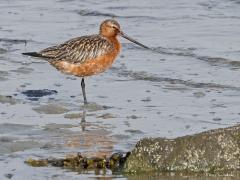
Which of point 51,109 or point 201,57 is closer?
point 51,109

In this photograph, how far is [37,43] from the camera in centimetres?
1335

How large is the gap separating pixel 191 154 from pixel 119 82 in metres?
4.13

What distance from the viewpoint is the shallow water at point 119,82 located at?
8352 millimetres

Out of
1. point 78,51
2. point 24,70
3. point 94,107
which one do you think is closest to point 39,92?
point 78,51

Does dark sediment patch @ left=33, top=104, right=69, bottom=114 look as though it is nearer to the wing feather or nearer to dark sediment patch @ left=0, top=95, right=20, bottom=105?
dark sediment patch @ left=0, top=95, right=20, bottom=105

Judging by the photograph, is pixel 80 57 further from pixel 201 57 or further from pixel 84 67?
pixel 201 57

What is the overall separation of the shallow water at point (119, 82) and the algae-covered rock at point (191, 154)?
0.17m

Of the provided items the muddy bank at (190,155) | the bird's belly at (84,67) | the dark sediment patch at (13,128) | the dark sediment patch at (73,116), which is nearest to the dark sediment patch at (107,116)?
the dark sediment patch at (73,116)

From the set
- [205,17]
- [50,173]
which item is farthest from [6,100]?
[205,17]

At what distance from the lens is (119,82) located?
36.5 feet

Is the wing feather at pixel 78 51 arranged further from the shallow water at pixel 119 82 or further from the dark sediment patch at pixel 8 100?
the dark sediment patch at pixel 8 100

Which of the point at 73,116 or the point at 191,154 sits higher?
the point at 191,154

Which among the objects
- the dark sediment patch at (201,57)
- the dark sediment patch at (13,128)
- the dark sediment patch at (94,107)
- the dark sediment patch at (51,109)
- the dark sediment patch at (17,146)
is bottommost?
the dark sediment patch at (51,109)

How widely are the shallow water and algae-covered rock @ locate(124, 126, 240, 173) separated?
171 mm
